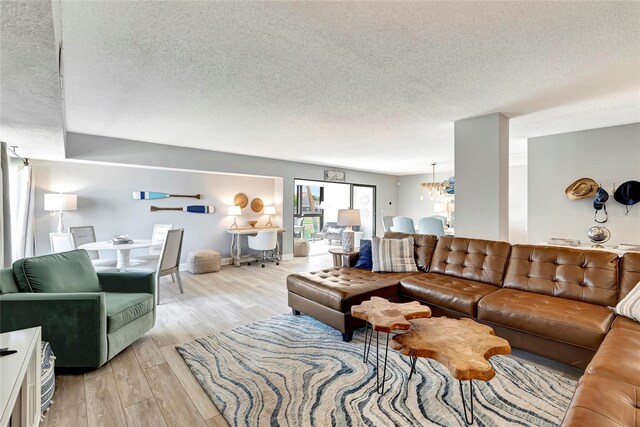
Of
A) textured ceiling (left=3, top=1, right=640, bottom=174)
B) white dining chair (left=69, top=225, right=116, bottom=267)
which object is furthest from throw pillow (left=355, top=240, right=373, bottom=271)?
white dining chair (left=69, top=225, right=116, bottom=267)

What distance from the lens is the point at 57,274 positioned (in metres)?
2.27

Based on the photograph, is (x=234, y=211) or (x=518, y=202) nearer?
(x=234, y=211)

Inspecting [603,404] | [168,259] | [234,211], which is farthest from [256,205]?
[603,404]

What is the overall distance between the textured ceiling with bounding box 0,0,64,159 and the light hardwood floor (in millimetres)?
1960

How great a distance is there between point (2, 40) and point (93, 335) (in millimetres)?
1807

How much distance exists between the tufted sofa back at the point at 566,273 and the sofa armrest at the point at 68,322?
11.3 ft

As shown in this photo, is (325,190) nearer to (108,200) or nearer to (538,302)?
(108,200)

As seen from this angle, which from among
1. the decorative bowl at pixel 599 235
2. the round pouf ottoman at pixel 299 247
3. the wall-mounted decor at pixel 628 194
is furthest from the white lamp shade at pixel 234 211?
the wall-mounted decor at pixel 628 194

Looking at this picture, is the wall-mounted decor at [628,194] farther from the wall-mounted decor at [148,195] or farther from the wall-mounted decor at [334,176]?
the wall-mounted decor at [148,195]

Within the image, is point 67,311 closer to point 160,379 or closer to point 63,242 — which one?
point 160,379

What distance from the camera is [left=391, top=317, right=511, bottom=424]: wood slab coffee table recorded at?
1.35 meters

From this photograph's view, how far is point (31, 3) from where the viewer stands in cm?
109

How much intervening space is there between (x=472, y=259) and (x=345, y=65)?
233cm

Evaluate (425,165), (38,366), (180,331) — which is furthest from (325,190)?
(38,366)
